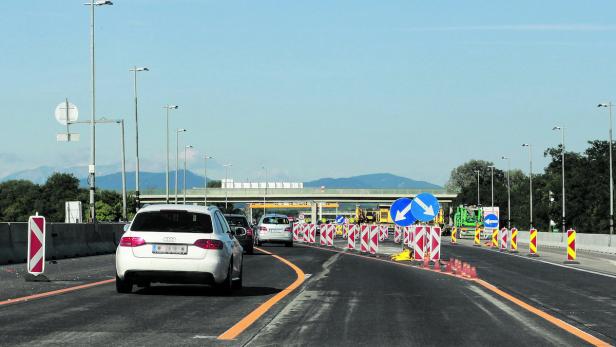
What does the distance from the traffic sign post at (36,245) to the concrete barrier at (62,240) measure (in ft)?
8.31

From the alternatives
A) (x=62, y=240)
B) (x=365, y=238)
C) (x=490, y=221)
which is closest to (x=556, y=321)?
(x=62, y=240)

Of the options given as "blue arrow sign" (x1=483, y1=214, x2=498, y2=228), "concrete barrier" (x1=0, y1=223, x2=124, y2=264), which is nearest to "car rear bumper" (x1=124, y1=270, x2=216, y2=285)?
"concrete barrier" (x1=0, y1=223, x2=124, y2=264)

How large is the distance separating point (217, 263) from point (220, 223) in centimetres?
135

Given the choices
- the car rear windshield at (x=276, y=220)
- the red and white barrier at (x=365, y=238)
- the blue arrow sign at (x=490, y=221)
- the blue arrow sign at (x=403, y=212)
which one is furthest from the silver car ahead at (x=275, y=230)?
the blue arrow sign at (x=403, y=212)

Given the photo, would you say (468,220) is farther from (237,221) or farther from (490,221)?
(237,221)

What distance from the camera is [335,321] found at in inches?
502

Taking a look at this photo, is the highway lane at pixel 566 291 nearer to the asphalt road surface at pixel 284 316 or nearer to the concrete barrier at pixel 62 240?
the asphalt road surface at pixel 284 316

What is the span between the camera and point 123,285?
55.1ft

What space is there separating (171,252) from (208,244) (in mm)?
574

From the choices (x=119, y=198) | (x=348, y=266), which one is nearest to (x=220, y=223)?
(x=348, y=266)

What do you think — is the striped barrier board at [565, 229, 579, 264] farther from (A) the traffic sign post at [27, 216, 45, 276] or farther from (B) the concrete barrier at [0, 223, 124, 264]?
(A) the traffic sign post at [27, 216, 45, 276]

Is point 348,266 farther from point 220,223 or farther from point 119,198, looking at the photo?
point 119,198

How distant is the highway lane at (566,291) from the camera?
13461 mm

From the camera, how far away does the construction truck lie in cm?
8400
